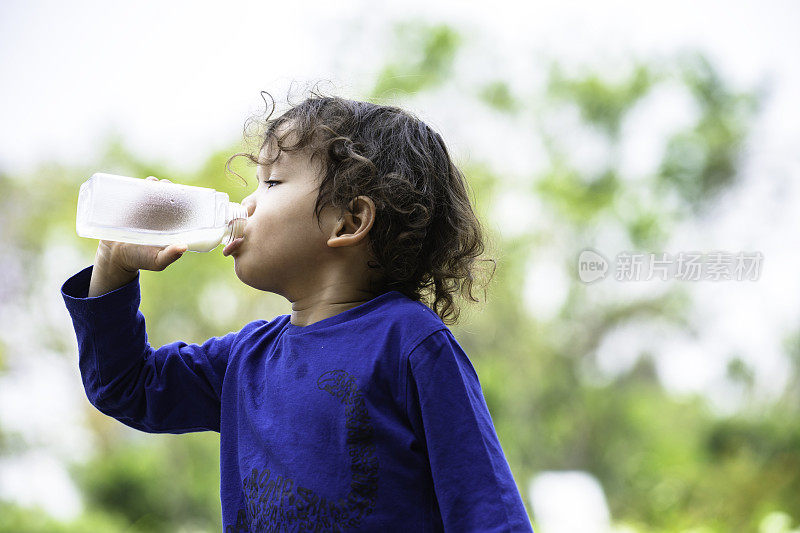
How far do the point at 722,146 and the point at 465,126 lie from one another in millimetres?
2141

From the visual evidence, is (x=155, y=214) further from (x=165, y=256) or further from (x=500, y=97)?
(x=500, y=97)

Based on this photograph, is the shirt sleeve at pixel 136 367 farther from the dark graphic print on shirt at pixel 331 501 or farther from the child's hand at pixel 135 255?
the dark graphic print on shirt at pixel 331 501

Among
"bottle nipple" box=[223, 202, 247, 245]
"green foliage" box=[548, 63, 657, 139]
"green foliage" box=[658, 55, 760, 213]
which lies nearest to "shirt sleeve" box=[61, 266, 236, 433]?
"bottle nipple" box=[223, 202, 247, 245]

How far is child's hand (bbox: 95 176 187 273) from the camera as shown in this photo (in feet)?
3.13

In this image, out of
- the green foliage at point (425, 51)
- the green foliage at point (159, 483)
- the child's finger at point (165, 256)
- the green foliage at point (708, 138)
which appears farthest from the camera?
the green foliage at point (425, 51)

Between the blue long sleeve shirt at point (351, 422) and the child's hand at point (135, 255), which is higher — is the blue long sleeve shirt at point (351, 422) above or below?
below

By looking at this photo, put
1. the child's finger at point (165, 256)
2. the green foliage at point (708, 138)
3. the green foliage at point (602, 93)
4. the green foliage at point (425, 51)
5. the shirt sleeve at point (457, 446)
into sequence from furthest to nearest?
the green foliage at point (425, 51) < the green foliage at point (602, 93) < the green foliage at point (708, 138) < the child's finger at point (165, 256) < the shirt sleeve at point (457, 446)

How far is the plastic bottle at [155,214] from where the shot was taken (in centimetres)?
101

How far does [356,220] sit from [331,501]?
0.35m

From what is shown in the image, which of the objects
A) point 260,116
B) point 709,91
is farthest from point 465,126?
point 260,116

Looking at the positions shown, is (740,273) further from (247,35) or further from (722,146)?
(247,35)

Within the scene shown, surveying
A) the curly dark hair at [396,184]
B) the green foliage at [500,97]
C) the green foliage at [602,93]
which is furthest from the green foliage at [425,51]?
the curly dark hair at [396,184]

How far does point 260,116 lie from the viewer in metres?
1.15

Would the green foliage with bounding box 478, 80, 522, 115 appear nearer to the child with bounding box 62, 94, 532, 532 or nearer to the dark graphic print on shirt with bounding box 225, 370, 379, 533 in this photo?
the child with bounding box 62, 94, 532, 532
